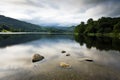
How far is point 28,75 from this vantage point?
63.9ft

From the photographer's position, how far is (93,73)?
823 inches

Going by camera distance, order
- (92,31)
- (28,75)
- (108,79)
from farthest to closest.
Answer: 1. (92,31)
2. (28,75)
3. (108,79)

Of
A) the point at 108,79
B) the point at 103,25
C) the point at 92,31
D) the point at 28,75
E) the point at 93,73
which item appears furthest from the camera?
the point at 92,31

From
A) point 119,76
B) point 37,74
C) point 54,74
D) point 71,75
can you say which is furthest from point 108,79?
point 37,74

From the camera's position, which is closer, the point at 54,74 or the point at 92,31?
the point at 54,74

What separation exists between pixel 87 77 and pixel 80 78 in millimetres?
1036

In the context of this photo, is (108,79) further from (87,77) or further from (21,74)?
(21,74)

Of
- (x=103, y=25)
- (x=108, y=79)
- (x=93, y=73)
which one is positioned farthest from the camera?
(x=103, y=25)

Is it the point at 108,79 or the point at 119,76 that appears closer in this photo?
the point at 108,79

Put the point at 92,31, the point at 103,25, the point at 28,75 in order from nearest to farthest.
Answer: the point at 28,75 < the point at 103,25 < the point at 92,31

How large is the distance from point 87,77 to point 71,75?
2.17m

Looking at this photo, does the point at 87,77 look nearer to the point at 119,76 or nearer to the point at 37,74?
the point at 119,76

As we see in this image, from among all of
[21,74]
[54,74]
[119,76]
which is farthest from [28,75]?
[119,76]

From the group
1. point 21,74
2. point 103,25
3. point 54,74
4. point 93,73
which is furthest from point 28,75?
point 103,25
